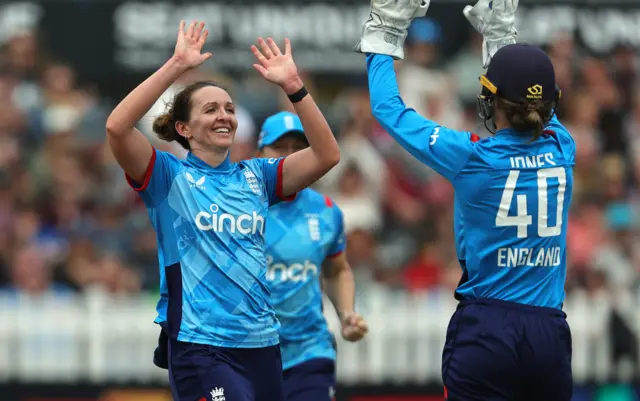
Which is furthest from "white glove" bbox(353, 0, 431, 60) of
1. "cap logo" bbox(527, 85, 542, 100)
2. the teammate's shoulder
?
the teammate's shoulder

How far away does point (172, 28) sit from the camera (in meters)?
14.8

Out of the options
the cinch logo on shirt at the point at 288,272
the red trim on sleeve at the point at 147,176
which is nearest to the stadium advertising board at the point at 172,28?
the cinch logo on shirt at the point at 288,272

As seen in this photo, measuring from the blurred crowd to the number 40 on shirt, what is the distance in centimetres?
690

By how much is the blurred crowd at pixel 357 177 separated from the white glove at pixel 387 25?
6.51m

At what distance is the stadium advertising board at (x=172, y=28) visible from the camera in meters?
14.7

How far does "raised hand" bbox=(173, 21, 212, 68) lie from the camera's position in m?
5.98

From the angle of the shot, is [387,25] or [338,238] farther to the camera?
[338,238]

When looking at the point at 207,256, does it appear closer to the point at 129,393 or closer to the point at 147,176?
the point at 147,176

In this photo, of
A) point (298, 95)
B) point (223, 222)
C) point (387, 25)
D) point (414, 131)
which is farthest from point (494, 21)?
point (223, 222)

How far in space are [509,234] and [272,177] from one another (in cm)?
132

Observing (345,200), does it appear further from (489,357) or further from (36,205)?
(489,357)

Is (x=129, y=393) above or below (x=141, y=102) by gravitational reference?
below

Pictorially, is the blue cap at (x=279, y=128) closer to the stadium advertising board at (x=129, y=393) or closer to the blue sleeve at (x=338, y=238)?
the blue sleeve at (x=338, y=238)

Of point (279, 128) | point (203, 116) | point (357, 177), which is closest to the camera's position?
point (203, 116)
